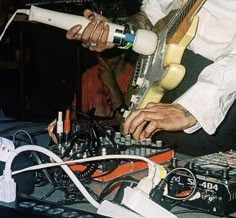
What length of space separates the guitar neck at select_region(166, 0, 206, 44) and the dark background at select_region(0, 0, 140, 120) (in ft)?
2.16

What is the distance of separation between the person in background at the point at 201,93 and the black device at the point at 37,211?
0.84 feet

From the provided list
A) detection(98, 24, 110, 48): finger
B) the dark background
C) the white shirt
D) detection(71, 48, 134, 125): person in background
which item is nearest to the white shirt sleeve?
the white shirt

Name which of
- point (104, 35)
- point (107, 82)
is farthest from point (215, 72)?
point (107, 82)

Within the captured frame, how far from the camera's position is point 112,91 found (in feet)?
6.40

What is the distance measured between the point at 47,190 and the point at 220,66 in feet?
1.16

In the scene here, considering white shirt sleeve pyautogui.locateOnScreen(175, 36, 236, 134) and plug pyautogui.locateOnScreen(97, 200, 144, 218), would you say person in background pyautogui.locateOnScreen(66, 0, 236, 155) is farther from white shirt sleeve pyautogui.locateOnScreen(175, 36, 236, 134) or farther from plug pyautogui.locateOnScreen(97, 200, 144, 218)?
plug pyautogui.locateOnScreen(97, 200, 144, 218)

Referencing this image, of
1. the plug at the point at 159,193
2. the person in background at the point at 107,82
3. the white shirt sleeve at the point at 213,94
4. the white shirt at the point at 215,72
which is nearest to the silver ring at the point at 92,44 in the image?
the white shirt at the point at 215,72

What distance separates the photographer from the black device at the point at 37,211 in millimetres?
500

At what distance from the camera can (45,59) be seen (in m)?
1.97

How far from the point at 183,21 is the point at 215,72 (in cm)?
15

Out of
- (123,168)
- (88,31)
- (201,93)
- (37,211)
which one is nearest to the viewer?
(37,211)

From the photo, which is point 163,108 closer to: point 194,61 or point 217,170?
point 217,170

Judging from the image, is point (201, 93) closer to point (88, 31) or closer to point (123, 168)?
point (123, 168)

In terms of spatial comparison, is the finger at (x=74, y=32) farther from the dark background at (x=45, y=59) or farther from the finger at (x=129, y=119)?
the dark background at (x=45, y=59)
